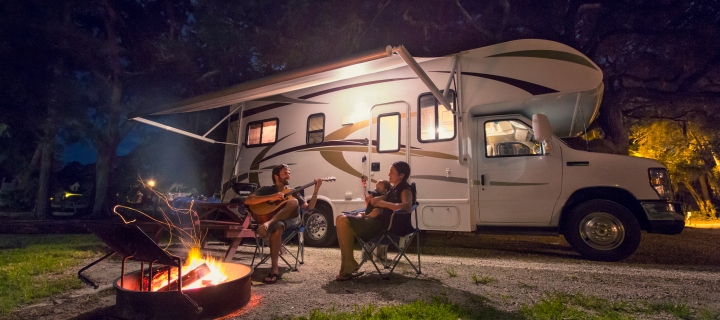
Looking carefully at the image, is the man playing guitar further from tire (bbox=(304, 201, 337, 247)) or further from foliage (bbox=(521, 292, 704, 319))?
foliage (bbox=(521, 292, 704, 319))

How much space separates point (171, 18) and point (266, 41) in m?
5.26

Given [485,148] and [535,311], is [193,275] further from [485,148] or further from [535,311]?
[485,148]

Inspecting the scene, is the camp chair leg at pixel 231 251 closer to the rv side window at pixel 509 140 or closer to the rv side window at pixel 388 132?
the rv side window at pixel 388 132

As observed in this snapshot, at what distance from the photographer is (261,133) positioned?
6.82 m

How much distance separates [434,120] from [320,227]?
2.70 m

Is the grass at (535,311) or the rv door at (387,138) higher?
the rv door at (387,138)

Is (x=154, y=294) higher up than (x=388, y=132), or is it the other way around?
(x=388, y=132)

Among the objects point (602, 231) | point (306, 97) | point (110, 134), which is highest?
point (110, 134)

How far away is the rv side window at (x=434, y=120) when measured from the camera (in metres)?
5.00

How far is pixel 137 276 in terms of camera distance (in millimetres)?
2525

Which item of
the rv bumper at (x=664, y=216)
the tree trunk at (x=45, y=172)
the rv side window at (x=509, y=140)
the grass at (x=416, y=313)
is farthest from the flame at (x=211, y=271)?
the tree trunk at (x=45, y=172)

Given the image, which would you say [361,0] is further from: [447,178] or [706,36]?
[706,36]

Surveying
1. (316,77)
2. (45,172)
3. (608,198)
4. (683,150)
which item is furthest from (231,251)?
(45,172)

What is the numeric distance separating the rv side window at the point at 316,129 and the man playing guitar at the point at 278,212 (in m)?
2.26
